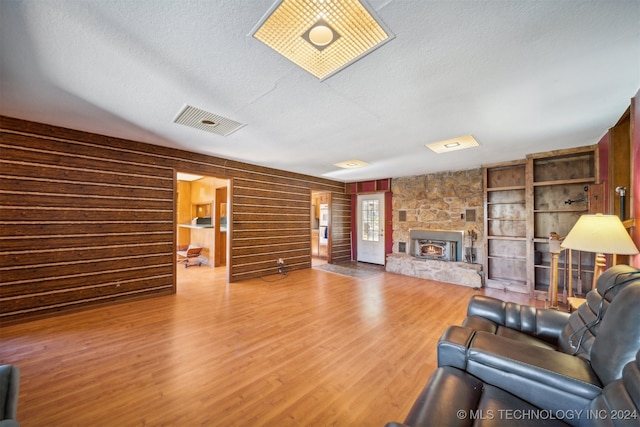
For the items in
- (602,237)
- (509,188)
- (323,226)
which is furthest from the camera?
(323,226)

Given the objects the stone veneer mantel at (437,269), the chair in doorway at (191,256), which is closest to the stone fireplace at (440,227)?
the stone veneer mantel at (437,269)

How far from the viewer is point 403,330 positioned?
2.88 m

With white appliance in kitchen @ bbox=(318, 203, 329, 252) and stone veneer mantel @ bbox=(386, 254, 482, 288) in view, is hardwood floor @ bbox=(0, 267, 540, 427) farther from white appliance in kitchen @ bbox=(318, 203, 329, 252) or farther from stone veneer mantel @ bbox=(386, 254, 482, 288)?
Result: white appliance in kitchen @ bbox=(318, 203, 329, 252)

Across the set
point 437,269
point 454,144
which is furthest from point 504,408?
point 437,269

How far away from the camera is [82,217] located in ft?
10.9

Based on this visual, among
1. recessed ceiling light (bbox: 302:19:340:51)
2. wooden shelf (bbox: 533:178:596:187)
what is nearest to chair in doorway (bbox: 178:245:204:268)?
recessed ceiling light (bbox: 302:19:340:51)

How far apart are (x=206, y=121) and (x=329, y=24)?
2.00 meters

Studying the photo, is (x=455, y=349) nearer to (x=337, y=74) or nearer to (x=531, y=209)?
(x=337, y=74)

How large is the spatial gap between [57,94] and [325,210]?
654cm

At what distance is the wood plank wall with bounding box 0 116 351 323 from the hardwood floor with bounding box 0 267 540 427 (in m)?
0.35

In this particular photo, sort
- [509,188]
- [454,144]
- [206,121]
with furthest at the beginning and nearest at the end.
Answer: [509,188]
[454,144]
[206,121]

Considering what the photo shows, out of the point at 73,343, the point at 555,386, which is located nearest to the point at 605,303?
the point at 555,386

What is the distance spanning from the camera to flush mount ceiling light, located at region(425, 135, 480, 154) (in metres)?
3.39

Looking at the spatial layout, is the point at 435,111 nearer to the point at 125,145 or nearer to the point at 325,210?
the point at 125,145
